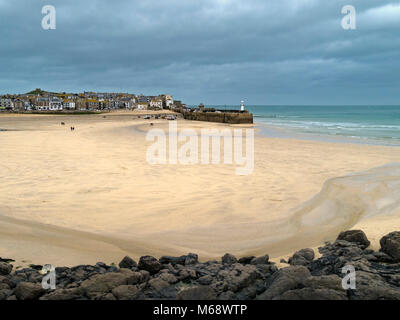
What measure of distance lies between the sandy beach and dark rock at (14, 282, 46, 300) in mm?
991

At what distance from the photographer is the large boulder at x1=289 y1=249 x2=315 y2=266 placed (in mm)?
4805

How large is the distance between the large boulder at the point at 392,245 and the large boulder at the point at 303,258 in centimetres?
105

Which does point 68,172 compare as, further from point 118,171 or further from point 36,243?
point 36,243

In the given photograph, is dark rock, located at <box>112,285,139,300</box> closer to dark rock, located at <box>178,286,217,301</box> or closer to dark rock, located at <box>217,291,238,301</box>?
dark rock, located at <box>178,286,217,301</box>

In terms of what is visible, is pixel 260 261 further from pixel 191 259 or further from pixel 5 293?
pixel 5 293

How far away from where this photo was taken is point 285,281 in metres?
3.82

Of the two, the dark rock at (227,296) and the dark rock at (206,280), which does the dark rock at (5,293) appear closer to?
the dark rock at (206,280)

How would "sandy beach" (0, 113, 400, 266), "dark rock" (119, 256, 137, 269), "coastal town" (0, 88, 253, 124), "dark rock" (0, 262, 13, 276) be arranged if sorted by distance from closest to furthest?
"dark rock" (0, 262, 13, 276)
"dark rock" (119, 256, 137, 269)
"sandy beach" (0, 113, 400, 266)
"coastal town" (0, 88, 253, 124)

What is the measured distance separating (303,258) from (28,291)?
3.66m

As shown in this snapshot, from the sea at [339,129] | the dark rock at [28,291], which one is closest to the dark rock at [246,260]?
the dark rock at [28,291]

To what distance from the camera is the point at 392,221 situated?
6430 mm

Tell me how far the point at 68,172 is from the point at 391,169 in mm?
11817

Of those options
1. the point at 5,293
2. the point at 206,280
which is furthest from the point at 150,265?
the point at 5,293

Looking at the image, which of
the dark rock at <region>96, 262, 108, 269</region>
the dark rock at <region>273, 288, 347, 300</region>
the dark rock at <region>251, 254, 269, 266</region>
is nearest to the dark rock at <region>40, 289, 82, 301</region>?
the dark rock at <region>96, 262, 108, 269</region>
